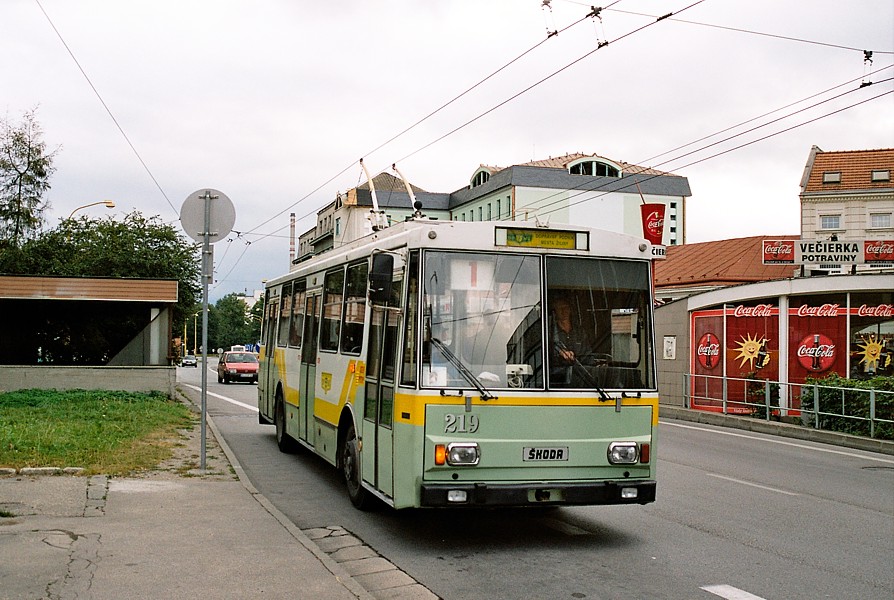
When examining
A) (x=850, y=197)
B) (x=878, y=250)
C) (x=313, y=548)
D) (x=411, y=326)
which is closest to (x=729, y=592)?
(x=313, y=548)

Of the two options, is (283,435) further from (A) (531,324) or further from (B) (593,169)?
(B) (593,169)

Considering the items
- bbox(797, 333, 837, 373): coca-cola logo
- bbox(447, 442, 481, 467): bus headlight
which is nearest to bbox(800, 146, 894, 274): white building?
bbox(797, 333, 837, 373): coca-cola logo

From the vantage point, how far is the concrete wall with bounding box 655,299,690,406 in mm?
27109

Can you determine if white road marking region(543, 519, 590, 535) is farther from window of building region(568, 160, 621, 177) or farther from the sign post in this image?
window of building region(568, 160, 621, 177)

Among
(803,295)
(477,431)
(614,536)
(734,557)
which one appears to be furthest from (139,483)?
(803,295)

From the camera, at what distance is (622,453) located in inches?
316

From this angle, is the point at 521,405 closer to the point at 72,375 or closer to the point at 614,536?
the point at 614,536

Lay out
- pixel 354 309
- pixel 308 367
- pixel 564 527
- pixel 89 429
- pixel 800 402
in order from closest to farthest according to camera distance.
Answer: pixel 564 527
pixel 354 309
pixel 308 367
pixel 89 429
pixel 800 402

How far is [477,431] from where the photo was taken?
773 cm

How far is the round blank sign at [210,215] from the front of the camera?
1193 centimetres

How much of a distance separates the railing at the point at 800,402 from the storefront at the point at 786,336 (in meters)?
0.04

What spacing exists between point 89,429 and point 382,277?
343 inches

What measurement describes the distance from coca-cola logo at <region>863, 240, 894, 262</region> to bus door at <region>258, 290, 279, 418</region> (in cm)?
1694

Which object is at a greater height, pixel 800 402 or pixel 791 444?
pixel 800 402
